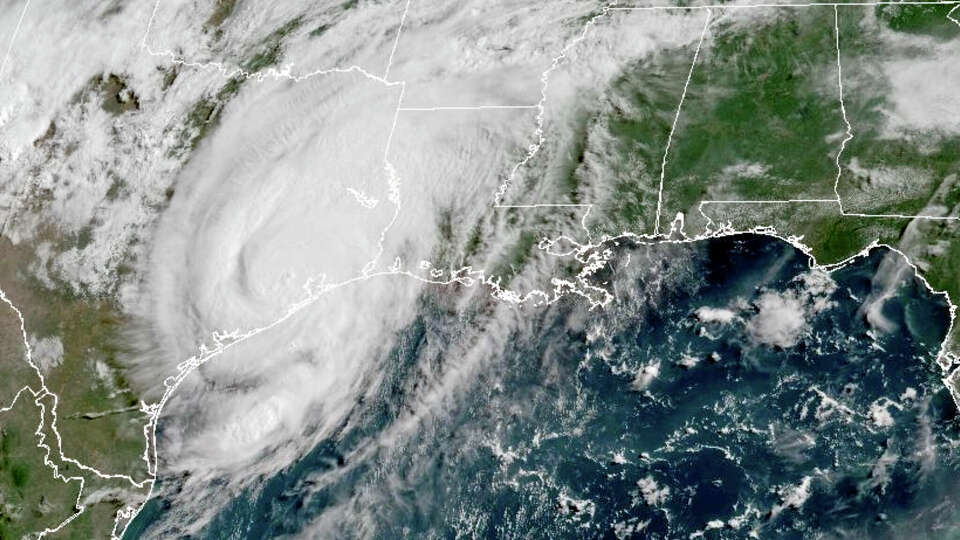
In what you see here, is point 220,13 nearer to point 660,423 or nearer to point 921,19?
point 660,423

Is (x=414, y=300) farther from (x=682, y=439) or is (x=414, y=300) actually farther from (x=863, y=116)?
(x=863, y=116)

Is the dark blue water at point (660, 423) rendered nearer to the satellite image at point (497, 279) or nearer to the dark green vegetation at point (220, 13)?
the satellite image at point (497, 279)

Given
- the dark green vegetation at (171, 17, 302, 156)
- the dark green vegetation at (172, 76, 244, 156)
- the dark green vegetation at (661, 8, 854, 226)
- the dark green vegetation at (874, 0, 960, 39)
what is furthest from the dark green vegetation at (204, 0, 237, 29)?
the dark green vegetation at (874, 0, 960, 39)

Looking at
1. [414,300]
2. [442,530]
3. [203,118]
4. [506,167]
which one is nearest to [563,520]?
[442,530]

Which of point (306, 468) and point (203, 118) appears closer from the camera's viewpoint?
point (306, 468)

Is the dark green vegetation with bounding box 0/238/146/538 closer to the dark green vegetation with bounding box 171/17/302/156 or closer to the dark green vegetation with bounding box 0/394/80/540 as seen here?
the dark green vegetation with bounding box 0/394/80/540
